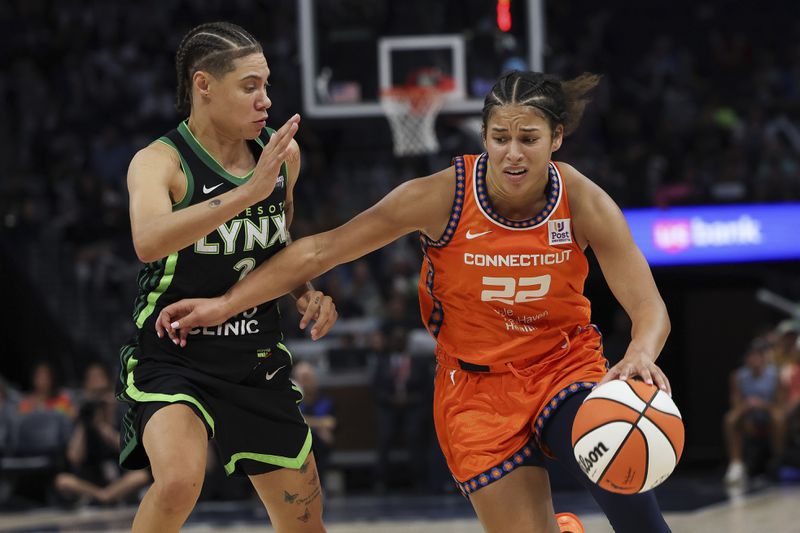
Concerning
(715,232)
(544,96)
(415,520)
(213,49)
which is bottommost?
(415,520)

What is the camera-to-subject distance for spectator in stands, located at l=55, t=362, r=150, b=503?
1106cm

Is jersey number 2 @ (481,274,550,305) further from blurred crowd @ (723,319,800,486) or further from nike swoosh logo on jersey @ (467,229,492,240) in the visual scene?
blurred crowd @ (723,319,800,486)

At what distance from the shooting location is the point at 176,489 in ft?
12.6

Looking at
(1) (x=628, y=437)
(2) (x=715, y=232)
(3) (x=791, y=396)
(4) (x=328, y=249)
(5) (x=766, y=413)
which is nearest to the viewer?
(1) (x=628, y=437)

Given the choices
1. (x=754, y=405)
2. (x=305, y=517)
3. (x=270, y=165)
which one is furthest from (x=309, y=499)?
(x=754, y=405)

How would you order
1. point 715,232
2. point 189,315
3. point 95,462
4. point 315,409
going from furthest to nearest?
point 715,232 < point 315,409 < point 95,462 < point 189,315

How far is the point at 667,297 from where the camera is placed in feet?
49.7

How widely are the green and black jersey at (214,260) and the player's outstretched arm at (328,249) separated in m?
0.08

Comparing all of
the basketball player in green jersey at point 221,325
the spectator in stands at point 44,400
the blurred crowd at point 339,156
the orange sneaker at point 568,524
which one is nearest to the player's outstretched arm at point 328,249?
the basketball player in green jersey at point 221,325

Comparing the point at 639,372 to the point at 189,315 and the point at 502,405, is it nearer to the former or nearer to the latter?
the point at 502,405

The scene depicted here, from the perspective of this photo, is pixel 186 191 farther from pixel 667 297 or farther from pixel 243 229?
pixel 667 297

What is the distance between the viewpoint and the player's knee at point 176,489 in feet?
12.6

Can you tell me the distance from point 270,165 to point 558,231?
3.34ft

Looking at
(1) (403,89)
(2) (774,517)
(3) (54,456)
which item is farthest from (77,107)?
(2) (774,517)
